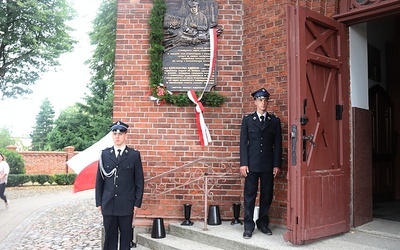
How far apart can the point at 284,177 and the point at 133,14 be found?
343cm

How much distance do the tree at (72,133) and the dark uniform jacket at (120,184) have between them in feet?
93.7

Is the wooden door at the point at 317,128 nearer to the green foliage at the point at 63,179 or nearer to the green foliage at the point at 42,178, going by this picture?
the green foliage at the point at 42,178

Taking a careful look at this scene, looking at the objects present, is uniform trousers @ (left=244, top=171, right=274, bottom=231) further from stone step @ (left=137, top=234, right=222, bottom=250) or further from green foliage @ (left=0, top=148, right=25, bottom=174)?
green foliage @ (left=0, top=148, right=25, bottom=174)

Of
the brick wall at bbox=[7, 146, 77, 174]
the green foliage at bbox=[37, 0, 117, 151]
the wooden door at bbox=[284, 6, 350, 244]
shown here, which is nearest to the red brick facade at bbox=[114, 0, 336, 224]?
the wooden door at bbox=[284, 6, 350, 244]

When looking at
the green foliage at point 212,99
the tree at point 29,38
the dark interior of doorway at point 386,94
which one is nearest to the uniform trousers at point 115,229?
the green foliage at point 212,99

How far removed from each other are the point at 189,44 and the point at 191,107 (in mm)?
994

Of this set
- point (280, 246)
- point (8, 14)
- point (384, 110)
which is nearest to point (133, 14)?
point (280, 246)

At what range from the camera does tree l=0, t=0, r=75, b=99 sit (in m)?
19.7

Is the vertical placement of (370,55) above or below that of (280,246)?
above

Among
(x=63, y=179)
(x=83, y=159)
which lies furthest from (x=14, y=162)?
(x=83, y=159)

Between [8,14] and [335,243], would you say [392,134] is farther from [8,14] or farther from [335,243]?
[8,14]

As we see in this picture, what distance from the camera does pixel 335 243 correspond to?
4.44 m

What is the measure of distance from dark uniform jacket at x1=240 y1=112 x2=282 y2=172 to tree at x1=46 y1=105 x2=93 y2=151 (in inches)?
1125

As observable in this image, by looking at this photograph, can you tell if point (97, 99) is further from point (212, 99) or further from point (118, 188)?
point (118, 188)
